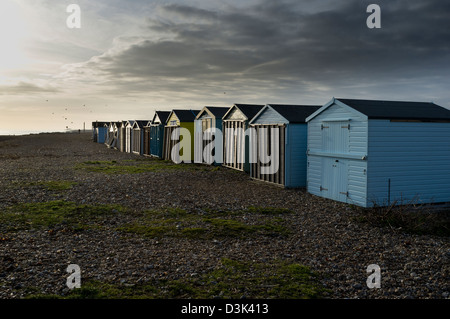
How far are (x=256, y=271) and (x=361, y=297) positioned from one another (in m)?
1.93

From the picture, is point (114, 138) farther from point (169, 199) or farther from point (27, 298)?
point (27, 298)

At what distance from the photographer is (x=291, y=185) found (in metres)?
17.0

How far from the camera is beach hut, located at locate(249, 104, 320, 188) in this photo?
1700 centimetres

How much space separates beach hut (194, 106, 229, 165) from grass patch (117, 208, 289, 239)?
13966 mm

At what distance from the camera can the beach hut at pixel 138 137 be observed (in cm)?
3775

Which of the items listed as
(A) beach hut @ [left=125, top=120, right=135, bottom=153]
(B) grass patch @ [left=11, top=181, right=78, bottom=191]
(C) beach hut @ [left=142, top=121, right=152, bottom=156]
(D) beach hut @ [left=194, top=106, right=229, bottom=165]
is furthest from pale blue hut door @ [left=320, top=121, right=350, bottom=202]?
(A) beach hut @ [left=125, top=120, right=135, bottom=153]

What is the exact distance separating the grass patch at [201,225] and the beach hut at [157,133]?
20997 millimetres

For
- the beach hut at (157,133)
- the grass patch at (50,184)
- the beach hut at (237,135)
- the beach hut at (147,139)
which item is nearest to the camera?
the grass patch at (50,184)

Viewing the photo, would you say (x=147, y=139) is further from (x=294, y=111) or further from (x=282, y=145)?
(x=282, y=145)

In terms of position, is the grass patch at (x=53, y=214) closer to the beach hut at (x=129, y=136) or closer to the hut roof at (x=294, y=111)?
the hut roof at (x=294, y=111)

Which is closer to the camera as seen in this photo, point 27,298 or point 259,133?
point 27,298

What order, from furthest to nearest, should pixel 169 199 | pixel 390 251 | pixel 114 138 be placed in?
pixel 114 138 < pixel 169 199 < pixel 390 251

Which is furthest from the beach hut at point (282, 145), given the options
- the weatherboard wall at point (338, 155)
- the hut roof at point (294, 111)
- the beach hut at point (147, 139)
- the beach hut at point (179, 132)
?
the beach hut at point (147, 139)
